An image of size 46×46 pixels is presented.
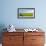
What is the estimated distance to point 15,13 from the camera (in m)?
4.09

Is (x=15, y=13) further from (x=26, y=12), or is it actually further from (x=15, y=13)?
(x=26, y=12)

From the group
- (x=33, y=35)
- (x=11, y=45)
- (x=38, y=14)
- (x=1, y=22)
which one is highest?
(x=38, y=14)

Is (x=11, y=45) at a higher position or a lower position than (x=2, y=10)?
lower

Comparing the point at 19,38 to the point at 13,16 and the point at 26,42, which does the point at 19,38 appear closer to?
the point at 26,42

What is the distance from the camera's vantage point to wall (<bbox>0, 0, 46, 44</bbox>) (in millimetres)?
4070

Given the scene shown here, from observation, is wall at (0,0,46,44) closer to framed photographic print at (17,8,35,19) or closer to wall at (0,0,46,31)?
wall at (0,0,46,31)

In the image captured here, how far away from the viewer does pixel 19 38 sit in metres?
3.55

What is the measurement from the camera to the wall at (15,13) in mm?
4070

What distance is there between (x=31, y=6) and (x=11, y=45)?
1.47 m

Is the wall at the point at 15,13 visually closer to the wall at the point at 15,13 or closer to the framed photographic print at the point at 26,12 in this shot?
the wall at the point at 15,13

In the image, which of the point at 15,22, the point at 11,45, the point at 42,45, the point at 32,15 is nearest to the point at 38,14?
the point at 32,15

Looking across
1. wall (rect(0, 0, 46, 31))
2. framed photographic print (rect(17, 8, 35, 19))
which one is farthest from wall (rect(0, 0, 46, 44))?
framed photographic print (rect(17, 8, 35, 19))

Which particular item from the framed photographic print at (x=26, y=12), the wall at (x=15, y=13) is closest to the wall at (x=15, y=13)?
the wall at (x=15, y=13)

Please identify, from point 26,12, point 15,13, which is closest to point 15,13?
point 15,13
